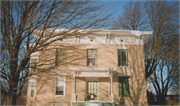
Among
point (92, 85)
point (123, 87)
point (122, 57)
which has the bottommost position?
point (123, 87)

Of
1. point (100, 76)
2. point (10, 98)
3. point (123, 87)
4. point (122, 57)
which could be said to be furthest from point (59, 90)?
point (10, 98)

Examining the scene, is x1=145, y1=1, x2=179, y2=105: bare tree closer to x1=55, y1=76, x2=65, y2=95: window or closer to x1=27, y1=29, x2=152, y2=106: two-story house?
x1=27, y1=29, x2=152, y2=106: two-story house

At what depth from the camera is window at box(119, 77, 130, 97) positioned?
14173 millimetres

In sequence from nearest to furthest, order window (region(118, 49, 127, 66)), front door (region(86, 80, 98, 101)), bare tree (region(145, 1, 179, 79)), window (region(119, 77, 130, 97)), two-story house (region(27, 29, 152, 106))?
two-story house (region(27, 29, 152, 106)) < front door (region(86, 80, 98, 101)) < window (region(119, 77, 130, 97)) < window (region(118, 49, 127, 66)) < bare tree (region(145, 1, 179, 79))

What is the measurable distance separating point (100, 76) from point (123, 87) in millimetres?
2436

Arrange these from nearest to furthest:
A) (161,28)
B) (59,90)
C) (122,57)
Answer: (59,90)
(122,57)
(161,28)

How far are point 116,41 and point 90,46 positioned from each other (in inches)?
92.7

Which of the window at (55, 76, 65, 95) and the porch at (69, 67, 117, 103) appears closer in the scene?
the porch at (69, 67, 117, 103)

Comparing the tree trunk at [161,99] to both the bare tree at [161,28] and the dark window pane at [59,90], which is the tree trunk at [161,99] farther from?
the dark window pane at [59,90]

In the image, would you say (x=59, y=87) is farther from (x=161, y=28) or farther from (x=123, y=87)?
(x=161, y=28)

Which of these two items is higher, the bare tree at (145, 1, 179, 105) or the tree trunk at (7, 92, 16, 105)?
the bare tree at (145, 1, 179, 105)

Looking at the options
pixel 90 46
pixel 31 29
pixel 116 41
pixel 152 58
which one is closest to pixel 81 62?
pixel 90 46

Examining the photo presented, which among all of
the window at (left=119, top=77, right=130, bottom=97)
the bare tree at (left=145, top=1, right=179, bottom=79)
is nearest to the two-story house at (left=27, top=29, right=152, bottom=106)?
the window at (left=119, top=77, right=130, bottom=97)

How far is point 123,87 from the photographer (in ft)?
46.9
